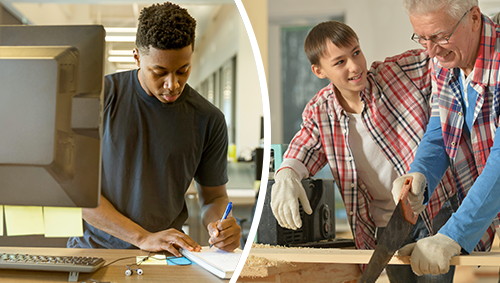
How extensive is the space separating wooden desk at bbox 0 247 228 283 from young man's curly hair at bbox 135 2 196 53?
330mm

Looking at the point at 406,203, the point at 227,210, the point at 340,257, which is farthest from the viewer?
the point at 406,203

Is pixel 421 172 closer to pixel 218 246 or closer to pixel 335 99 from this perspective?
pixel 335 99

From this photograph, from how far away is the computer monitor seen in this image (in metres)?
0.56

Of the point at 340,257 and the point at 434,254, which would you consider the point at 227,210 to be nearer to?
the point at 340,257

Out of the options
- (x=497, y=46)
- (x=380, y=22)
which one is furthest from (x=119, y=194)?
(x=380, y=22)

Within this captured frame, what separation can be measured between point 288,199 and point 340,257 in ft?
0.81

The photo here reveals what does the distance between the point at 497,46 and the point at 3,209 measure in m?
1.28

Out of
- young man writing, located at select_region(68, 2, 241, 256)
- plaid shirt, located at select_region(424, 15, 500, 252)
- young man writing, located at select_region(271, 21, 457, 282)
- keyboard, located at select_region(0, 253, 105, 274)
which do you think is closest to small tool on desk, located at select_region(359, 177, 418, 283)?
plaid shirt, located at select_region(424, 15, 500, 252)

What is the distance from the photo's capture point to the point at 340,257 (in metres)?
0.97

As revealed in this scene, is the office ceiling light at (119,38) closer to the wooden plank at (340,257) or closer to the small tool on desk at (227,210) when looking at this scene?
the small tool on desk at (227,210)

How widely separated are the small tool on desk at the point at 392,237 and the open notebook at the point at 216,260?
52 centimetres

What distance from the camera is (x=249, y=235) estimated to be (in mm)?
657

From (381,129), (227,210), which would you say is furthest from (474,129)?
(227,210)

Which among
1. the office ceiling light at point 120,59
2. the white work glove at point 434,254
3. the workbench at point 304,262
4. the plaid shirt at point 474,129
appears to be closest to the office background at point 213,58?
the office ceiling light at point 120,59
